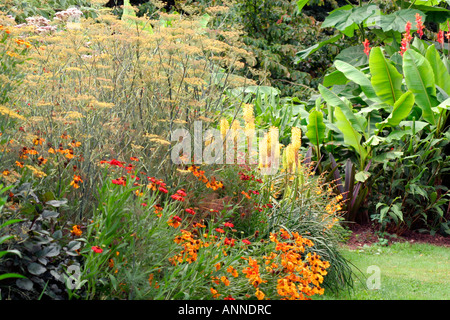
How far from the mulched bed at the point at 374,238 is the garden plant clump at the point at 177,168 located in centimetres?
Result: 14

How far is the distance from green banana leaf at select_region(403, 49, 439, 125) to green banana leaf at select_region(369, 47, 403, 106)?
158mm

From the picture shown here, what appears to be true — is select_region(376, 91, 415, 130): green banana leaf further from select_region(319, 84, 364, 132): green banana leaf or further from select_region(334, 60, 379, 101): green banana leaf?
select_region(334, 60, 379, 101): green banana leaf

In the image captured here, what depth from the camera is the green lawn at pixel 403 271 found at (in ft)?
14.4

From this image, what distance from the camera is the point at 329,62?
14320 millimetres

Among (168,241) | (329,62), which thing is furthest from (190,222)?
(329,62)

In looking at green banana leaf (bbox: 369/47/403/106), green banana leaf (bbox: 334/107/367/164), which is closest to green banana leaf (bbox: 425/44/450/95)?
green banana leaf (bbox: 369/47/403/106)

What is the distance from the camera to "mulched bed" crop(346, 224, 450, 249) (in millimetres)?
6496

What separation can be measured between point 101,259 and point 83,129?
135 centimetres

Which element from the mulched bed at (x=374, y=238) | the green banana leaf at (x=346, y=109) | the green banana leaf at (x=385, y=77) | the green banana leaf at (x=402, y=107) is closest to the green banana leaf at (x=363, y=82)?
the green banana leaf at (x=385, y=77)

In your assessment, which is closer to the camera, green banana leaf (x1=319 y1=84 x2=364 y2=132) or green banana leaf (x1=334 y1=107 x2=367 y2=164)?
green banana leaf (x1=334 y1=107 x2=367 y2=164)

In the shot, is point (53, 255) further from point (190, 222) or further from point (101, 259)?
point (190, 222)

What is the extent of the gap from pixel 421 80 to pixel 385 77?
482mm

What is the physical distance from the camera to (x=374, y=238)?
657cm

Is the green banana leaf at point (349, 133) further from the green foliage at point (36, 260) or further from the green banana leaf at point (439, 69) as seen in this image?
the green foliage at point (36, 260)
